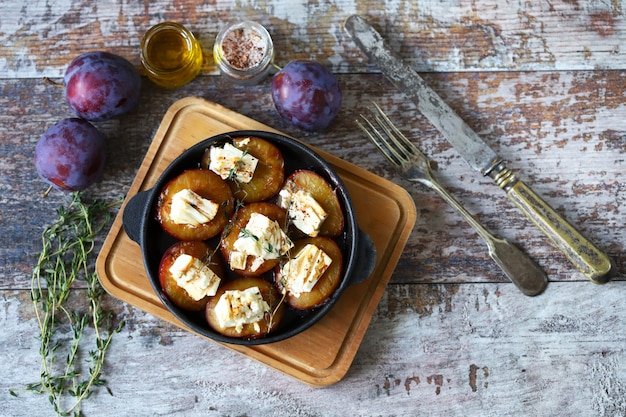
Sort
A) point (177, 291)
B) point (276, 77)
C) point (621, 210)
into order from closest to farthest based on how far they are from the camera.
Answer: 1. point (177, 291)
2. point (276, 77)
3. point (621, 210)

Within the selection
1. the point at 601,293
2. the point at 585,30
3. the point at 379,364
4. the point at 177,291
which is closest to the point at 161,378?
the point at 177,291

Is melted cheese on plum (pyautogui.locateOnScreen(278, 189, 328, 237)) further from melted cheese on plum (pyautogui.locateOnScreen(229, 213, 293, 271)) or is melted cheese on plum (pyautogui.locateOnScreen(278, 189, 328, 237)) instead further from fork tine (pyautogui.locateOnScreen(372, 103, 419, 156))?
fork tine (pyautogui.locateOnScreen(372, 103, 419, 156))

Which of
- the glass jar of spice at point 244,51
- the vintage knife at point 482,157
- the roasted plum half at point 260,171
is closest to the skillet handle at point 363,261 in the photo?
the roasted plum half at point 260,171

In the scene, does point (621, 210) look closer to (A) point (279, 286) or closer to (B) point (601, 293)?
(B) point (601, 293)

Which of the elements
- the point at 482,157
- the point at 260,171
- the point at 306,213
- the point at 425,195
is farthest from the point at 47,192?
the point at 482,157

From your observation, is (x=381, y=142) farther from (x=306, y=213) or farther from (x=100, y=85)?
(x=100, y=85)

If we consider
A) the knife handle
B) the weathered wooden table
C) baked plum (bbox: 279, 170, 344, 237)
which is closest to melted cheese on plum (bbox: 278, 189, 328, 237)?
baked plum (bbox: 279, 170, 344, 237)
